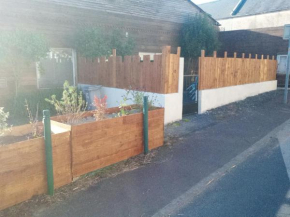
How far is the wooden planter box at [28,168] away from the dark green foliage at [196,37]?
14072 mm

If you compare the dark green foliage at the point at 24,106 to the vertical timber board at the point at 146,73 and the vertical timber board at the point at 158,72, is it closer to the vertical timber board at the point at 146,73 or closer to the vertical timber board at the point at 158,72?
the vertical timber board at the point at 146,73

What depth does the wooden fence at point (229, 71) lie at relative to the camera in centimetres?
916

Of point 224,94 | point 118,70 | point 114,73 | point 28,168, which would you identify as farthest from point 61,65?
point 28,168

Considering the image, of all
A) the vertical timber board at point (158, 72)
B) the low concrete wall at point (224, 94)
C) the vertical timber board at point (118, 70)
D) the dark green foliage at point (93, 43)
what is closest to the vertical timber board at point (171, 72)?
the vertical timber board at point (158, 72)

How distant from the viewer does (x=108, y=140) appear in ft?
15.2

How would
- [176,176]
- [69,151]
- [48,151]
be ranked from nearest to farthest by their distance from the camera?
[48,151]
[69,151]
[176,176]

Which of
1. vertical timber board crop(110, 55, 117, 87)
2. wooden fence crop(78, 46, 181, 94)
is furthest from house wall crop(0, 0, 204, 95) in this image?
vertical timber board crop(110, 55, 117, 87)

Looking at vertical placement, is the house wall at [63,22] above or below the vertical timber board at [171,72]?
above

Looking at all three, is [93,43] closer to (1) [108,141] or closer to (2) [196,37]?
(1) [108,141]

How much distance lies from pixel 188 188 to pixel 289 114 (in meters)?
7.32

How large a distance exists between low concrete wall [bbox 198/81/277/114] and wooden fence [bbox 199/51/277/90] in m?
0.19

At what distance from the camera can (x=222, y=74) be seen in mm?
10188

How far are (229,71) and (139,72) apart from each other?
4600 mm

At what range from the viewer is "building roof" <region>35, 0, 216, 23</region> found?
12447mm
